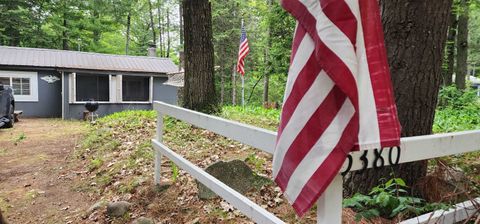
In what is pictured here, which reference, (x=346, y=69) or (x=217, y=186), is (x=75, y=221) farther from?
(x=346, y=69)

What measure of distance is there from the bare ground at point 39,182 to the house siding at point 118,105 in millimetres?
8199

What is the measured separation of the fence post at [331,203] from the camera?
3.99ft

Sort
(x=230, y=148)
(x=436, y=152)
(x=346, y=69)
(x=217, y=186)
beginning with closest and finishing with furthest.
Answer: (x=346, y=69) < (x=436, y=152) < (x=217, y=186) < (x=230, y=148)

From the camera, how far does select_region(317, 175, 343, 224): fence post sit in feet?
3.99

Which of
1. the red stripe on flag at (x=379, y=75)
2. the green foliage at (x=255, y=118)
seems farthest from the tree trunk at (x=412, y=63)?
the green foliage at (x=255, y=118)

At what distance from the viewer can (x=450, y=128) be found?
18.7 feet

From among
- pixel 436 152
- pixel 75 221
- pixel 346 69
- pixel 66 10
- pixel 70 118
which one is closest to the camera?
pixel 346 69

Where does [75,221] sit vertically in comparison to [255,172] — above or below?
below

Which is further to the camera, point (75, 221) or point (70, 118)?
point (70, 118)

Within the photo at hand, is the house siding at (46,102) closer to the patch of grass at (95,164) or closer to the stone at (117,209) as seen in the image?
the patch of grass at (95,164)

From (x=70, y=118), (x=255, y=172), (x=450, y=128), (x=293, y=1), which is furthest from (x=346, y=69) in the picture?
(x=70, y=118)

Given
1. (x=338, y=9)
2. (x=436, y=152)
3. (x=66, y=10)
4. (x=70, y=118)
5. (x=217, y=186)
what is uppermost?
(x=66, y=10)

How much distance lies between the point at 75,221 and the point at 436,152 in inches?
150

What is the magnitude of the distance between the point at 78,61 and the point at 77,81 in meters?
1.14
